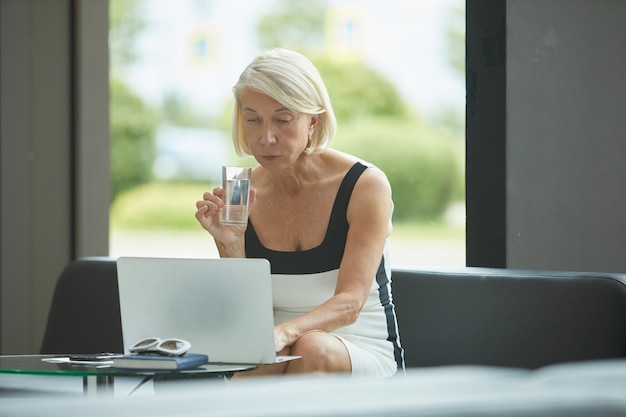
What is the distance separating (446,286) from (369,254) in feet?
1.13

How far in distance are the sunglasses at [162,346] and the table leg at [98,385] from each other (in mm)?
88

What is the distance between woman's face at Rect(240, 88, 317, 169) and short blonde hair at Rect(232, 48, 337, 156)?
0.07 feet

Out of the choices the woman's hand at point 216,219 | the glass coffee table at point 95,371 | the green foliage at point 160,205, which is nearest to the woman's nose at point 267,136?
the woman's hand at point 216,219

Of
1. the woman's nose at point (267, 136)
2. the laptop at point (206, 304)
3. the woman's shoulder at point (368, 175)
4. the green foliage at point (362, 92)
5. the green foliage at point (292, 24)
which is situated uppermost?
the green foliage at point (292, 24)

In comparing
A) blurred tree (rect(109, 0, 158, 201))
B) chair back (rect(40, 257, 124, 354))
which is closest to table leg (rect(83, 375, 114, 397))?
chair back (rect(40, 257, 124, 354))

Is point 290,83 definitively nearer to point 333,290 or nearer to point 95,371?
point 333,290

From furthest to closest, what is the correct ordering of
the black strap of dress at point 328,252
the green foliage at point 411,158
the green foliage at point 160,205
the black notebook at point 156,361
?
the green foliage at point 160,205 < the green foliage at point 411,158 < the black strap of dress at point 328,252 < the black notebook at point 156,361

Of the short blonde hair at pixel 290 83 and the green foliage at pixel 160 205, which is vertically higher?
the short blonde hair at pixel 290 83

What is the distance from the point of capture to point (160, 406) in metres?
0.50

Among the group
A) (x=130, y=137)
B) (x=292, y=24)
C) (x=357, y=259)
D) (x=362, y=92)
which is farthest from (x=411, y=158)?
(x=357, y=259)

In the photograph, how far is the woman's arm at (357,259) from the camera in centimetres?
221

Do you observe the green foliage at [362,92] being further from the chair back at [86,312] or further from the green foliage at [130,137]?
the chair back at [86,312]

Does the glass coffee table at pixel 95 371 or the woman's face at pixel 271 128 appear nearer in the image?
the glass coffee table at pixel 95 371

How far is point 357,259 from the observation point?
7.70 ft
